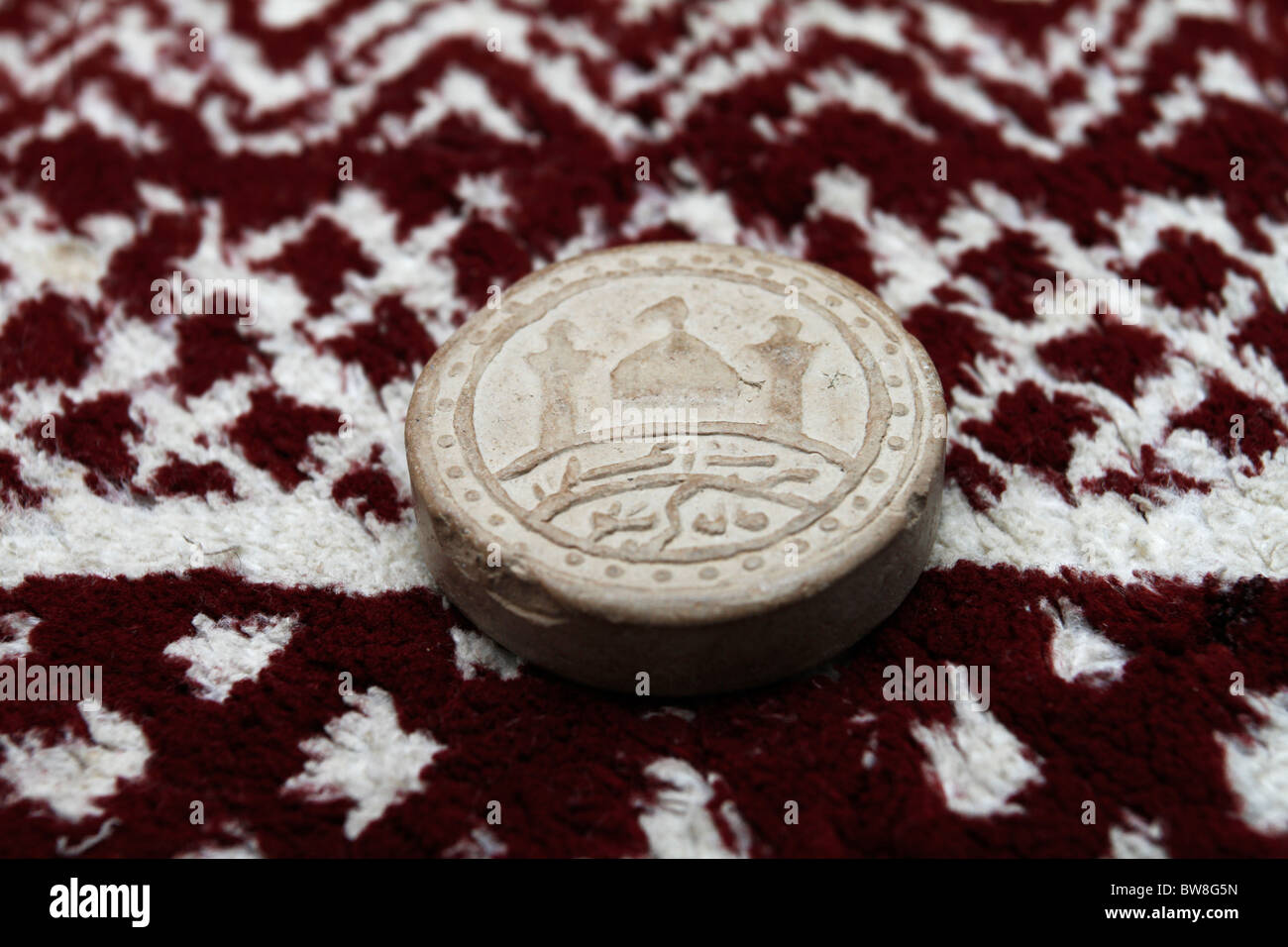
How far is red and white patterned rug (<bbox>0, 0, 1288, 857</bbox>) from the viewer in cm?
136

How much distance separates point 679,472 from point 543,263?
686 mm

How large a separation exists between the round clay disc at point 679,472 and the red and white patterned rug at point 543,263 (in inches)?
3.9

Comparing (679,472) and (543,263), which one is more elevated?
(543,263)

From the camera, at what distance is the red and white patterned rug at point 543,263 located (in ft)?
4.46

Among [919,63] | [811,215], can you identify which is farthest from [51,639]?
[919,63]

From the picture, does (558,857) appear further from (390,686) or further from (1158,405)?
(1158,405)

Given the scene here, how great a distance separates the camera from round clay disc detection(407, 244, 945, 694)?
1.37m

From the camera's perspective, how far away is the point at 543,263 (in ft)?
6.66

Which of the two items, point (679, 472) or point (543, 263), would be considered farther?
point (543, 263)

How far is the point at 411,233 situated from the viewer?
207cm

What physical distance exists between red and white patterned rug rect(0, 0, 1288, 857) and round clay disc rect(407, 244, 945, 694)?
98 mm

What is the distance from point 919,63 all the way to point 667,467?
1.24m

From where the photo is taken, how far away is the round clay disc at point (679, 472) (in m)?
1.37

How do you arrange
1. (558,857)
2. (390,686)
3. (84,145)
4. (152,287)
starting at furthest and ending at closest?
(84,145) < (152,287) < (390,686) < (558,857)
